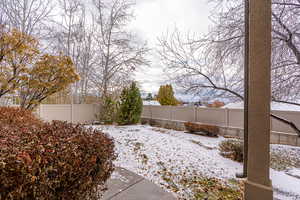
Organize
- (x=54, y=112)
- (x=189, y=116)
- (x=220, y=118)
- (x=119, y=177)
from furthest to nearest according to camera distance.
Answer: (x=189, y=116) → (x=54, y=112) → (x=220, y=118) → (x=119, y=177)

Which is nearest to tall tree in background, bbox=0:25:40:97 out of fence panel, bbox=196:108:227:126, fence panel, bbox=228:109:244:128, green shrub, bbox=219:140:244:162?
green shrub, bbox=219:140:244:162

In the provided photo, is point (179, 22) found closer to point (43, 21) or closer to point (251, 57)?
point (251, 57)

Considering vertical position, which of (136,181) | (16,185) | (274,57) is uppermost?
(274,57)

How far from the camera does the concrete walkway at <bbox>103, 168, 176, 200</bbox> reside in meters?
2.49

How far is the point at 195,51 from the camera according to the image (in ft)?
17.2

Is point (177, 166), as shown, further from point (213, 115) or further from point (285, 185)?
point (213, 115)

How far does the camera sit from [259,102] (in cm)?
193

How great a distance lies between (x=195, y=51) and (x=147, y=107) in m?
7.58

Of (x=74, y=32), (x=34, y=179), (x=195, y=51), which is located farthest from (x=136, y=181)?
(x=74, y=32)

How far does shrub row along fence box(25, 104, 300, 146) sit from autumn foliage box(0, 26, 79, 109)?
3.63 m

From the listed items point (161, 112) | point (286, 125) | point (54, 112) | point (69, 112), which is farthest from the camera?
point (161, 112)

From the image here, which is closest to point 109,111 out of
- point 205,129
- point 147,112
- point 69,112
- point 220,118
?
point 69,112

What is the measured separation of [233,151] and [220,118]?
404cm

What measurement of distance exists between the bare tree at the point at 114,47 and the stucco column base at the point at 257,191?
31.4 feet
